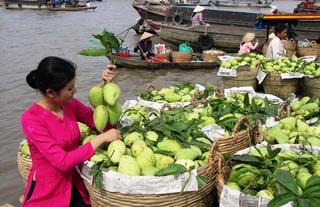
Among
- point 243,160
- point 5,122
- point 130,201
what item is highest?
point 243,160

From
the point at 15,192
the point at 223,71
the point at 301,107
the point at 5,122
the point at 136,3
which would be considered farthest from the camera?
the point at 136,3

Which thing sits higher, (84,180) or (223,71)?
(84,180)

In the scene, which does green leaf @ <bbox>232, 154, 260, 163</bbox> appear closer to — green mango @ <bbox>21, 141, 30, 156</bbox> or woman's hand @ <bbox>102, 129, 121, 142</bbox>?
woman's hand @ <bbox>102, 129, 121, 142</bbox>

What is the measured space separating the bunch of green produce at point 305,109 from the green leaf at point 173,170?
1.52m

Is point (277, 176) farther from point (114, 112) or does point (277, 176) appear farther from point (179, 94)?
point (179, 94)

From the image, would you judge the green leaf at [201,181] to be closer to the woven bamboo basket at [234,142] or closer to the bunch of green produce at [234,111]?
the woven bamboo basket at [234,142]

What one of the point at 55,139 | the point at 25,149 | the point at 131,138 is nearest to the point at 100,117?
the point at 131,138

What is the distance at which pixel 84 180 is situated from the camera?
6.94 ft

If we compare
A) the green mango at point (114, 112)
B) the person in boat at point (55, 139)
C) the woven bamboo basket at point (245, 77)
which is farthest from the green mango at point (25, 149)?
the woven bamboo basket at point (245, 77)

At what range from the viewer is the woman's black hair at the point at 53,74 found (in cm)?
191

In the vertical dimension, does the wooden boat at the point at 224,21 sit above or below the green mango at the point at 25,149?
below

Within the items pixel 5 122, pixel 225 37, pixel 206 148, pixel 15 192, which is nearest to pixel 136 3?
pixel 225 37

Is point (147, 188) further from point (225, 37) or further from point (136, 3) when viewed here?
point (136, 3)

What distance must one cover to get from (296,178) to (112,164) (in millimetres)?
A: 887
